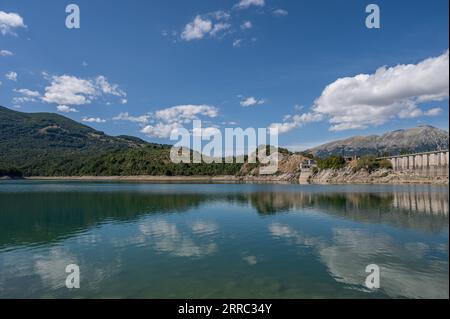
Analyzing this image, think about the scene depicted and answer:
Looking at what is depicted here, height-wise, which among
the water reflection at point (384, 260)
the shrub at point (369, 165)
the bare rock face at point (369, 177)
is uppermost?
the shrub at point (369, 165)

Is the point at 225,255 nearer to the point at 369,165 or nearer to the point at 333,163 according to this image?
the point at 369,165

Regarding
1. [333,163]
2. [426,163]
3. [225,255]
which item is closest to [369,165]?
[333,163]

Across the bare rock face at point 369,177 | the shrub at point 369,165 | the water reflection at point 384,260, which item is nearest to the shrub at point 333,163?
the bare rock face at point 369,177

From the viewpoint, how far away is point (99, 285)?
683 inches

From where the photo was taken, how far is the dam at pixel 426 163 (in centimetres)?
13988

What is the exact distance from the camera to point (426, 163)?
15400cm

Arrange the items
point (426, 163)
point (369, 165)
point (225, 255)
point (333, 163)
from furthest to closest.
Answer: point (333, 163) < point (369, 165) < point (426, 163) < point (225, 255)

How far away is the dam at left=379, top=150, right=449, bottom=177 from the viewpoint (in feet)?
459

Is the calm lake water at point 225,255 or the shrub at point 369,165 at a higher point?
the shrub at point 369,165

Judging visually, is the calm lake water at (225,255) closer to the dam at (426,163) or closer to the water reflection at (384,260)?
the water reflection at (384,260)

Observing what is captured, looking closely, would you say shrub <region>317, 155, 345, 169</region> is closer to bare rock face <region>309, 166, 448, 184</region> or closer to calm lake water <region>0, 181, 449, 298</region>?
bare rock face <region>309, 166, 448, 184</region>
